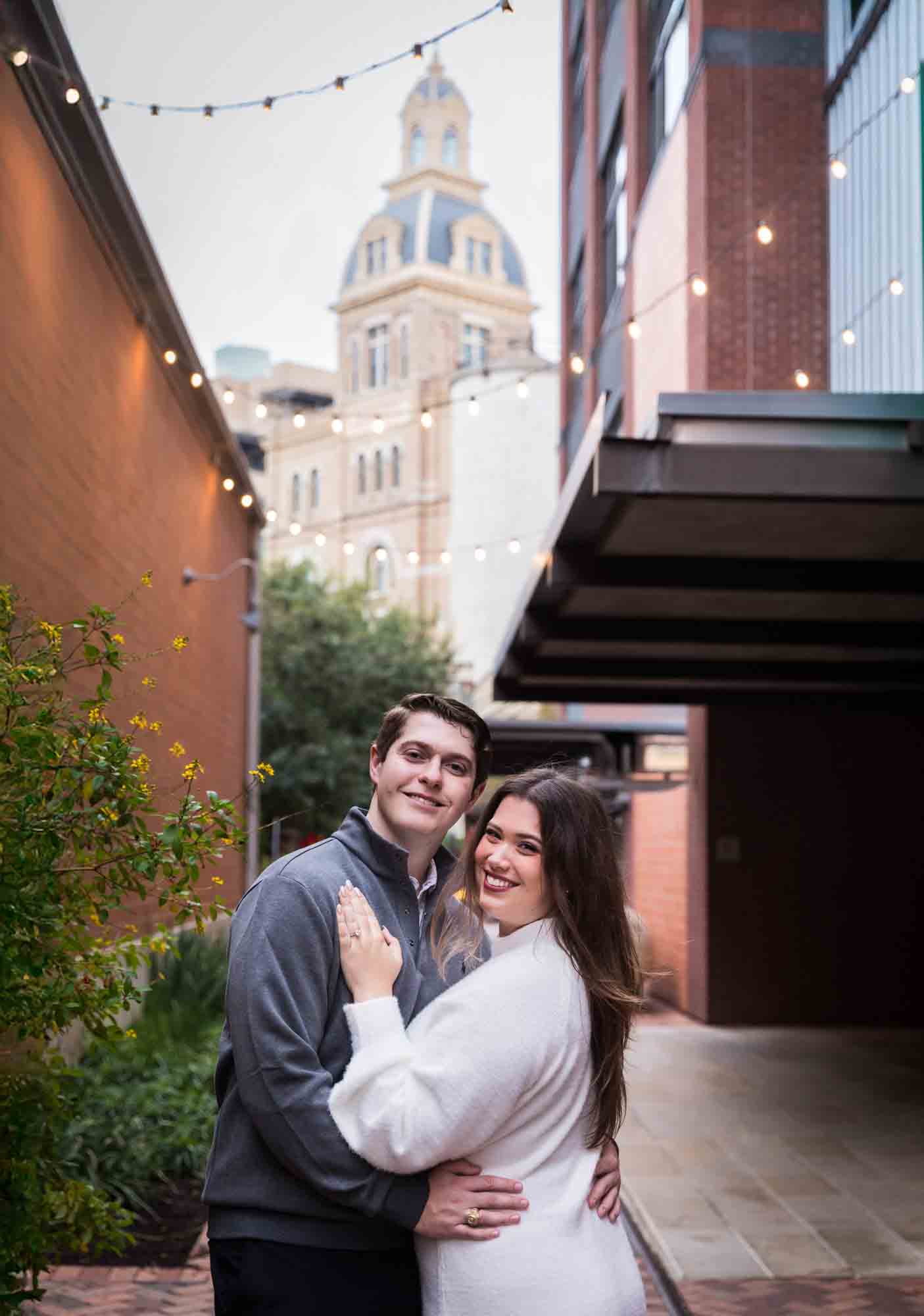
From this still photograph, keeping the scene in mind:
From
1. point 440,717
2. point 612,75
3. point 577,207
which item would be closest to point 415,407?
point 577,207

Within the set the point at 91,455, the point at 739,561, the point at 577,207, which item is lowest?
the point at 739,561

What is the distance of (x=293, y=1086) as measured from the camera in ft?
7.69

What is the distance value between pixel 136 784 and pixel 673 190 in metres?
11.5

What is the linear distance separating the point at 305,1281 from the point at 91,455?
5516mm

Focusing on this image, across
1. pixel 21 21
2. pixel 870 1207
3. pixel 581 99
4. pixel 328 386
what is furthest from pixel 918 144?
pixel 328 386

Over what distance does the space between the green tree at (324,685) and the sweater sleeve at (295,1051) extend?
19.9 meters

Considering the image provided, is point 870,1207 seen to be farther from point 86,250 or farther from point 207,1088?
point 86,250

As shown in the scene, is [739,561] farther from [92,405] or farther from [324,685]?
[324,685]

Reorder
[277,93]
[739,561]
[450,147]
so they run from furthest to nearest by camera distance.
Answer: [450,147]
[739,561]
[277,93]

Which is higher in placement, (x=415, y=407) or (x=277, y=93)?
(x=415, y=407)

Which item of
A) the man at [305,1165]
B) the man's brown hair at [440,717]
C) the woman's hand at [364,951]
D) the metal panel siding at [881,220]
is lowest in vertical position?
the man at [305,1165]

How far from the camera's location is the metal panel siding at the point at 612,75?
1702 centimetres

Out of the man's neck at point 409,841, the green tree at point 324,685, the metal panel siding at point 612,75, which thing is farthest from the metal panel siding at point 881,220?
the green tree at point 324,685

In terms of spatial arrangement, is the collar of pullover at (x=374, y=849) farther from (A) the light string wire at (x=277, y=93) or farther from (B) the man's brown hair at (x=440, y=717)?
(A) the light string wire at (x=277, y=93)
